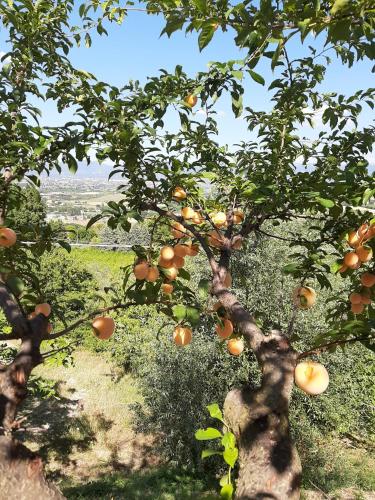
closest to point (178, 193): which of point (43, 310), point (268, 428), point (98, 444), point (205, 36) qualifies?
point (43, 310)

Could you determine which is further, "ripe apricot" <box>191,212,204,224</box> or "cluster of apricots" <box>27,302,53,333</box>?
"ripe apricot" <box>191,212,204,224</box>

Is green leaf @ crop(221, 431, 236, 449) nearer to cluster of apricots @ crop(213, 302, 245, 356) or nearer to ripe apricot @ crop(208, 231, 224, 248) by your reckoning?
cluster of apricots @ crop(213, 302, 245, 356)

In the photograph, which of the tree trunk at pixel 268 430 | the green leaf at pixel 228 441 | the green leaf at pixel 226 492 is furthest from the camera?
the tree trunk at pixel 268 430

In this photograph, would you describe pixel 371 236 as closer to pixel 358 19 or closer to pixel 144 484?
pixel 358 19

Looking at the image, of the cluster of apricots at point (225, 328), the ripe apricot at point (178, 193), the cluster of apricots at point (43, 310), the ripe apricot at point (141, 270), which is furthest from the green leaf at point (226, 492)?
the ripe apricot at point (178, 193)

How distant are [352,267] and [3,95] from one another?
2.73 m

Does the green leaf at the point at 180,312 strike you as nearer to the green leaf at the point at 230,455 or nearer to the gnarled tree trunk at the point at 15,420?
the green leaf at the point at 230,455

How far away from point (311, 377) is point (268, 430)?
32 centimetres

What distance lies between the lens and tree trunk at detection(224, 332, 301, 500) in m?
1.58

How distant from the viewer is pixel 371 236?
2084 mm

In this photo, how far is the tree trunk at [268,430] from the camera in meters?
1.58

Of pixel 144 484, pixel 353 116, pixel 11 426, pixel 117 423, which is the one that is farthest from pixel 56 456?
pixel 353 116

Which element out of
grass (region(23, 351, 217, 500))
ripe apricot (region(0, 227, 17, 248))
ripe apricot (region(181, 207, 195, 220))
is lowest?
grass (region(23, 351, 217, 500))

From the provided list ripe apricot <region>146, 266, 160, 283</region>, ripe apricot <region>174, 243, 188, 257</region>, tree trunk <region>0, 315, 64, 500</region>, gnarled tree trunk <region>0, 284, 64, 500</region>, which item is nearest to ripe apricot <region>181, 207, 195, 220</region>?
ripe apricot <region>174, 243, 188, 257</region>
